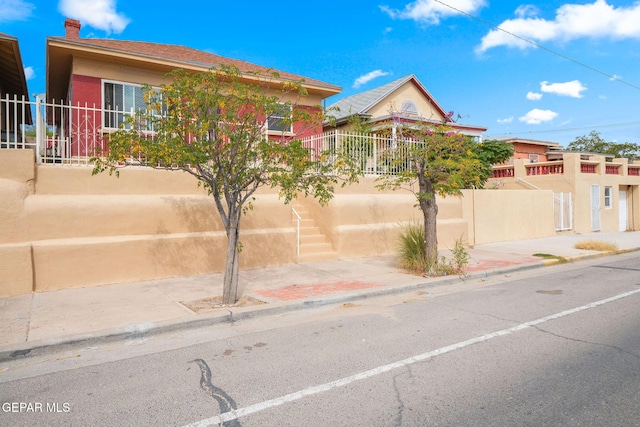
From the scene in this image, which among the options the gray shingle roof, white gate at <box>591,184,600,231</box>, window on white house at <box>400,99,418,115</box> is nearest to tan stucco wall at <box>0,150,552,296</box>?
the gray shingle roof

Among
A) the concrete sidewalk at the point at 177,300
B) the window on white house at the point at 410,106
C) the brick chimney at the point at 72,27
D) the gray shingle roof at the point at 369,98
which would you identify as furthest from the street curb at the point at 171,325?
the window on white house at the point at 410,106

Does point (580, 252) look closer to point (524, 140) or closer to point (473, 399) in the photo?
point (473, 399)

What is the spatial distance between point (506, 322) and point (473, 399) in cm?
271

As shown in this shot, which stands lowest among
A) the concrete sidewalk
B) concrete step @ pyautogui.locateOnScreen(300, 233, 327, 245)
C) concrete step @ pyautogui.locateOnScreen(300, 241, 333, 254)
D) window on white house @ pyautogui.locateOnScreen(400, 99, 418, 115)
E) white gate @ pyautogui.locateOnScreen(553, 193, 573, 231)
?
the concrete sidewalk

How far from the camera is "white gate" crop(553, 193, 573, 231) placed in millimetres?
19297

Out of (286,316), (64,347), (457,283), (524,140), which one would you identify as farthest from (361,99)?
(64,347)

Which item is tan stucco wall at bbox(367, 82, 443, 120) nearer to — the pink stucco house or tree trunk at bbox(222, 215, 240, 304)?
the pink stucco house

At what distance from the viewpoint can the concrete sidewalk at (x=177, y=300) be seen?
5.63 m

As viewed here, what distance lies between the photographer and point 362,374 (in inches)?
172

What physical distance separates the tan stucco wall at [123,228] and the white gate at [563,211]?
11333mm

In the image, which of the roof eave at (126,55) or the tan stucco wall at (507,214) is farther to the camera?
the tan stucco wall at (507,214)

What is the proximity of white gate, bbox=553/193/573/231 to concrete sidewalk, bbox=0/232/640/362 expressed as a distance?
9268 mm

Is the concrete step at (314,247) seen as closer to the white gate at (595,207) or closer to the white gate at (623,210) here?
the white gate at (595,207)

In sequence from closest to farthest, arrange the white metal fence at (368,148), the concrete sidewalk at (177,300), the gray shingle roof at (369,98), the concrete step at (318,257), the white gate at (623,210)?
the concrete sidewalk at (177,300)
the concrete step at (318,257)
the white metal fence at (368,148)
the white gate at (623,210)
the gray shingle roof at (369,98)
